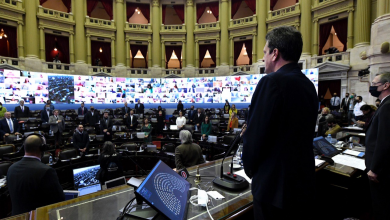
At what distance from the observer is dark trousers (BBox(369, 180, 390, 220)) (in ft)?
7.16

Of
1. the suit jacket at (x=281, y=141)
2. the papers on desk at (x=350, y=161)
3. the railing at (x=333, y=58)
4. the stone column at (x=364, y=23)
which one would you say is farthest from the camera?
the railing at (x=333, y=58)

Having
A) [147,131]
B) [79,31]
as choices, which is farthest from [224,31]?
[147,131]

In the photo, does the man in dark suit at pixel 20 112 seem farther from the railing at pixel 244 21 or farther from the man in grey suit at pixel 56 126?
the railing at pixel 244 21

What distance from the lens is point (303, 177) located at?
113 cm

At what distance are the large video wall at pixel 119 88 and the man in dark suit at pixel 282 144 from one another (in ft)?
41.1

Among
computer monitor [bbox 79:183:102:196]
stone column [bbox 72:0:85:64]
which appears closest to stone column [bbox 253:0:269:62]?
stone column [bbox 72:0:85:64]

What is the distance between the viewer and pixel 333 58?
14.0 metres

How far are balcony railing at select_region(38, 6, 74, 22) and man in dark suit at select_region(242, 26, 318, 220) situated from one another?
20231mm

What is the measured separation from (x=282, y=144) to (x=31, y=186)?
2.58 m

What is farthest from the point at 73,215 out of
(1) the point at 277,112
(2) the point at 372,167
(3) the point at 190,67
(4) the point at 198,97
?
(3) the point at 190,67

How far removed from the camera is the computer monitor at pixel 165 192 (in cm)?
126

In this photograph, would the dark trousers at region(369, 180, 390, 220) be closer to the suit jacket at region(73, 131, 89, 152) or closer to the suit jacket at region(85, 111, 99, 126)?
the suit jacket at region(73, 131, 89, 152)

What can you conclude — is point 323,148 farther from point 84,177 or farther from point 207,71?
point 207,71

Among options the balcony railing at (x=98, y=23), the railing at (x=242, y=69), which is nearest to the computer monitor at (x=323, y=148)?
the railing at (x=242, y=69)
